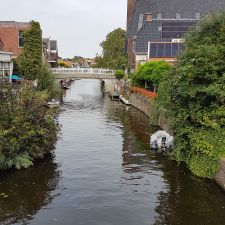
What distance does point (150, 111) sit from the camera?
4762cm

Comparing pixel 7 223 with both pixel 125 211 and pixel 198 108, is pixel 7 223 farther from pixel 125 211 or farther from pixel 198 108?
pixel 198 108

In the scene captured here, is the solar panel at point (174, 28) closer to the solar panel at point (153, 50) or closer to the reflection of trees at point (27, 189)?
the solar panel at point (153, 50)

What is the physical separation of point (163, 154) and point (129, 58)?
63204mm

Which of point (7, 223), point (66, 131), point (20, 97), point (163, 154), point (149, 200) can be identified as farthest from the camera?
point (66, 131)

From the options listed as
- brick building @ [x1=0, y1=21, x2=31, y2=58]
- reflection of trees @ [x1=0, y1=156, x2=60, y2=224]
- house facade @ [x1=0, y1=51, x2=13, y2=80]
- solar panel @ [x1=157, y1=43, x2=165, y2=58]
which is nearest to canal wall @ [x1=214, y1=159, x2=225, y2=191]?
reflection of trees @ [x1=0, y1=156, x2=60, y2=224]

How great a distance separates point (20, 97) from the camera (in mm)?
25859

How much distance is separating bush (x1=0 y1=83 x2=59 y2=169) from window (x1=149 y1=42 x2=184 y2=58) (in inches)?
1397

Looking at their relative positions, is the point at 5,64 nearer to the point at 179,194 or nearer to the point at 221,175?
the point at 179,194

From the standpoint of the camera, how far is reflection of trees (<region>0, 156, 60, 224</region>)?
58.3 ft

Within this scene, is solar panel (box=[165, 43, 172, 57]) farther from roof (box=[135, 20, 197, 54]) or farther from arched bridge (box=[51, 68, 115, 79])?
arched bridge (box=[51, 68, 115, 79])

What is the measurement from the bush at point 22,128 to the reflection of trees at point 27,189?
731mm

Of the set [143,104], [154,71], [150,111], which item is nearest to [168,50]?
[154,71]

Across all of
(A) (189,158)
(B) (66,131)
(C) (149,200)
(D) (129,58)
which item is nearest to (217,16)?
(A) (189,158)

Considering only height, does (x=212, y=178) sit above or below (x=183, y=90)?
below
